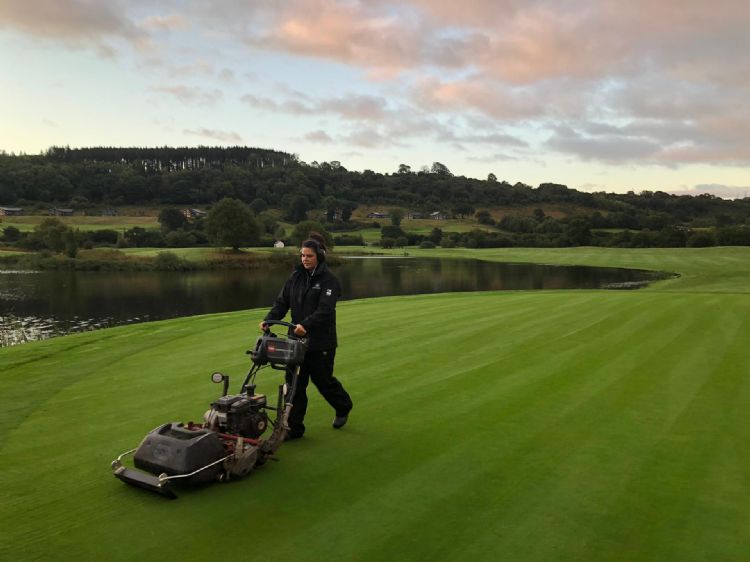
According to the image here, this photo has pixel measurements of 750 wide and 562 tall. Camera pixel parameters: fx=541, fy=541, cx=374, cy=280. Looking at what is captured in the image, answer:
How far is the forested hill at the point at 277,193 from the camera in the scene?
142 metres

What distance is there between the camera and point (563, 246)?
109625 mm

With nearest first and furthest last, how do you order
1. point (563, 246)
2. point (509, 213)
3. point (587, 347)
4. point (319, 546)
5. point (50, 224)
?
point (319, 546) → point (587, 347) → point (50, 224) → point (563, 246) → point (509, 213)

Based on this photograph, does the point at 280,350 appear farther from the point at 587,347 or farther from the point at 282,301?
the point at 587,347

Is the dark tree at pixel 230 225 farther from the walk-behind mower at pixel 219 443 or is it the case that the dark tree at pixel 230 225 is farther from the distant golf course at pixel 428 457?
the walk-behind mower at pixel 219 443

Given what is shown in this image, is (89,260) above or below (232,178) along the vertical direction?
below

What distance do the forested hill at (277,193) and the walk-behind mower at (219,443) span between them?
140844 mm

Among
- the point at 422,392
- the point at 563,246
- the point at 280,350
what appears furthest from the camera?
the point at 563,246

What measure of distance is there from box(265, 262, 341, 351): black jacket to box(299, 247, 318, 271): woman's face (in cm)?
9

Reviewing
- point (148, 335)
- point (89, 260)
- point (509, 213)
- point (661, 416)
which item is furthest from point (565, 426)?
point (509, 213)

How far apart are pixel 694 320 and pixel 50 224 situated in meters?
72.5

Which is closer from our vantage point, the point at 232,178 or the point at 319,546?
the point at 319,546

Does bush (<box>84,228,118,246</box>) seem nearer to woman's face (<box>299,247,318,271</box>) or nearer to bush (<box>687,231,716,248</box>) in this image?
woman's face (<box>299,247,318,271</box>)

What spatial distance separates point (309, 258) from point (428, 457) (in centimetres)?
264

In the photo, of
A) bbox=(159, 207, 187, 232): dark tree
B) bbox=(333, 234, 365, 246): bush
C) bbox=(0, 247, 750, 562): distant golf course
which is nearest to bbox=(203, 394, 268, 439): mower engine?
bbox=(0, 247, 750, 562): distant golf course
